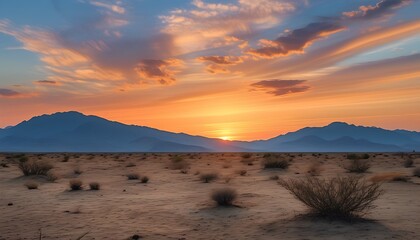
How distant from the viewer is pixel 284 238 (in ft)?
34.2

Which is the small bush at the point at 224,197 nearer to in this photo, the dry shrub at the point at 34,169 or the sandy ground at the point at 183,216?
the sandy ground at the point at 183,216

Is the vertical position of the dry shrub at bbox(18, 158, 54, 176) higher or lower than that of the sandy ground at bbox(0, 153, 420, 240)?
higher

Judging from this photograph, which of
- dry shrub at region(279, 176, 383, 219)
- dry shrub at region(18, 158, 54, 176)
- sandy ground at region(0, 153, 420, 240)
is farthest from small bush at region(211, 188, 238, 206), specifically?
dry shrub at region(18, 158, 54, 176)

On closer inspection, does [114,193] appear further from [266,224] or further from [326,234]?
[326,234]

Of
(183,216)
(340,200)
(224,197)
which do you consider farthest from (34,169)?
(340,200)

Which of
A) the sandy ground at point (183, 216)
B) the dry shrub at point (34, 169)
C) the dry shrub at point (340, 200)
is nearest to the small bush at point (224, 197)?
the sandy ground at point (183, 216)

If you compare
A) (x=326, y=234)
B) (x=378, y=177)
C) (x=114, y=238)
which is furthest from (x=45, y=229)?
(x=378, y=177)

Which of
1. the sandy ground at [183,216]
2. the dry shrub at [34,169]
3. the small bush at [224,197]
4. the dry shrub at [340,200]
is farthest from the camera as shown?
the dry shrub at [34,169]

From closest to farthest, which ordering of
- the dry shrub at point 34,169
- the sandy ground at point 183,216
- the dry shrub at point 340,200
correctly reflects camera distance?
the sandy ground at point 183,216 → the dry shrub at point 340,200 → the dry shrub at point 34,169

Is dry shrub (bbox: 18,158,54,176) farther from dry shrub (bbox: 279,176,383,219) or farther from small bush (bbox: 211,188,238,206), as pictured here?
dry shrub (bbox: 279,176,383,219)

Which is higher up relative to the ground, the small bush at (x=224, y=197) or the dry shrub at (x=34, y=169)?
the dry shrub at (x=34, y=169)

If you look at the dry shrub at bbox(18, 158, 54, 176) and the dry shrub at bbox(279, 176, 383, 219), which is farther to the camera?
the dry shrub at bbox(18, 158, 54, 176)

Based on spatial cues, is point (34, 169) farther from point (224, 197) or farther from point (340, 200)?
point (340, 200)

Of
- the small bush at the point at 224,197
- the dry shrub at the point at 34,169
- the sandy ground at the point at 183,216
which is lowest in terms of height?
the sandy ground at the point at 183,216
